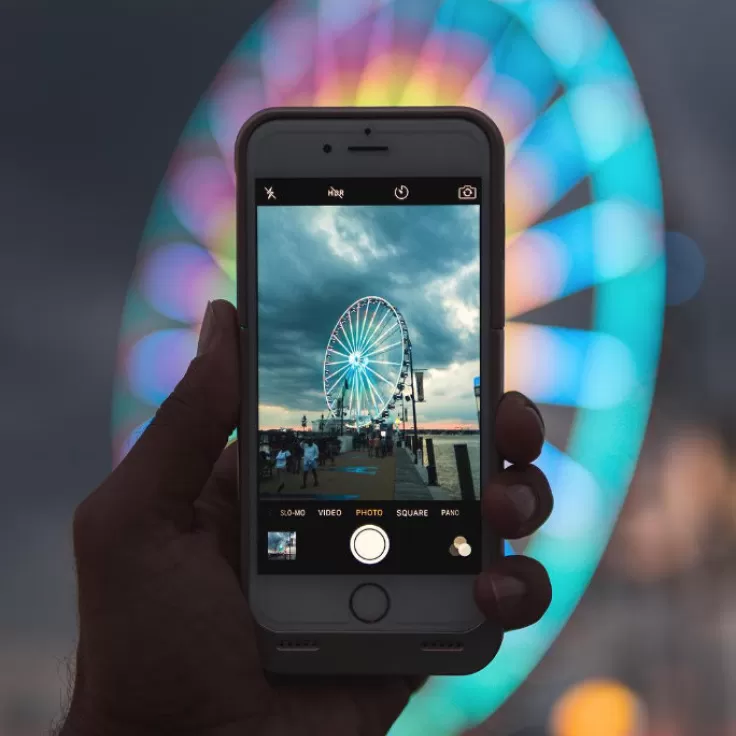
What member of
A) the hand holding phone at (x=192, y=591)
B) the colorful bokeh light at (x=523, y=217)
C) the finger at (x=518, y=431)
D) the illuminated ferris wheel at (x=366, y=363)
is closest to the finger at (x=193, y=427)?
the hand holding phone at (x=192, y=591)

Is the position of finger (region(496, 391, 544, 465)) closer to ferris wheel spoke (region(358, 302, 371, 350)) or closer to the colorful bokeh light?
ferris wheel spoke (region(358, 302, 371, 350))

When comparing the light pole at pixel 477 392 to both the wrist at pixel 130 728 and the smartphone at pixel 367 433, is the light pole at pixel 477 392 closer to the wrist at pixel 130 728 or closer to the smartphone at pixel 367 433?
the smartphone at pixel 367 433

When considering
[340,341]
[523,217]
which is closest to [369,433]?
[340,341]

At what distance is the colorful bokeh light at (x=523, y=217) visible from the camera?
132 centimetres

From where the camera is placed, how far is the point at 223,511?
0.69m

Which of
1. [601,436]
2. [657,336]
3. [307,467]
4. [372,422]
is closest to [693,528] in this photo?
[601,436]

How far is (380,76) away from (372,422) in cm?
112

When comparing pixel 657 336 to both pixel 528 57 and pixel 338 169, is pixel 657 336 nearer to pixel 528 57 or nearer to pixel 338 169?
pixel 528 57

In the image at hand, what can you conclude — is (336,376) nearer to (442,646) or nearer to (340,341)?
(340,341)

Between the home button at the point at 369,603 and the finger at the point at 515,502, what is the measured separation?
0.41 ft

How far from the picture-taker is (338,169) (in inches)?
24.3

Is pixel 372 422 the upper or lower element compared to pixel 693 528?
upper

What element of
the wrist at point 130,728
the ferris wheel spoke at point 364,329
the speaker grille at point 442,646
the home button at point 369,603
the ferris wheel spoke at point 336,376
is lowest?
the wrist at point 130,728

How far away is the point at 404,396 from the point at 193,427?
0.81 feet
